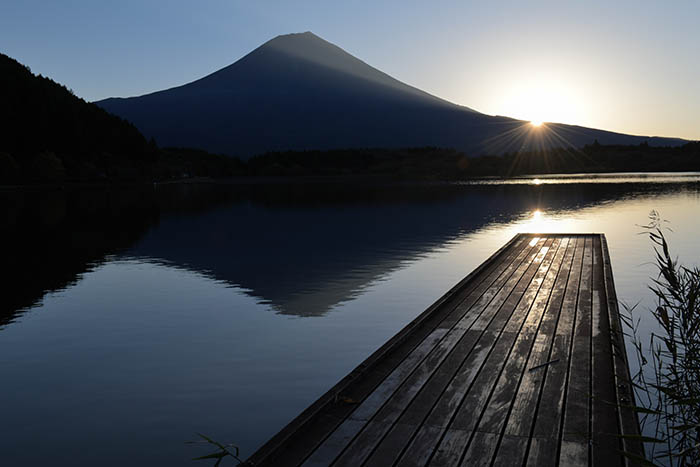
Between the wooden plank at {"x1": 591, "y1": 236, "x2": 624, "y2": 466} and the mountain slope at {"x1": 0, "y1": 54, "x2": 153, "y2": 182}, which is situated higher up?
the mountain slope at {"x1": 0, "y1": 54, "x2": 153, "y2": 182}

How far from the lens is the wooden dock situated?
391cm

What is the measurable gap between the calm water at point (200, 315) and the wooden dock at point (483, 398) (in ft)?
4.56

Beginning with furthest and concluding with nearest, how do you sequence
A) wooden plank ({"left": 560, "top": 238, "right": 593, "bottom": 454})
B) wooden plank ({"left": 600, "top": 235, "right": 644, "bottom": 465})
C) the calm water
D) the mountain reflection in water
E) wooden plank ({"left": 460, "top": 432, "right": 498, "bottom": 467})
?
the mountain reflection in water → the calm water → wooden plank ({"left": 560, "top": 238, "right": 593, "bottom": 454}) → wooden plank ({"left": 600, "top": 235, "right": 644, "bottom": 465}) → wooden plank ({"left": 460, "top": 432, "right": 498, "bottom": 467})

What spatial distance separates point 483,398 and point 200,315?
722cm

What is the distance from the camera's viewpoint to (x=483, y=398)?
485cm

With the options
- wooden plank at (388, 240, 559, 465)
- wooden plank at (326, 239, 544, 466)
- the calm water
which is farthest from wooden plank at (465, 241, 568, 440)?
the calm water

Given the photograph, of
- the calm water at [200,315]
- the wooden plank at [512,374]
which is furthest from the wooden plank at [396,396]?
the calm water at [200,315]

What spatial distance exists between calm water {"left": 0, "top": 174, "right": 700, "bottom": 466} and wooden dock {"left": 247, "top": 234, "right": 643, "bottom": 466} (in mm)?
1391

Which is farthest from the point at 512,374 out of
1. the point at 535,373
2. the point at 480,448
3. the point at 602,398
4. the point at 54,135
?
the point at 54,135

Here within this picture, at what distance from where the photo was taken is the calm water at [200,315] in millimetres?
6000

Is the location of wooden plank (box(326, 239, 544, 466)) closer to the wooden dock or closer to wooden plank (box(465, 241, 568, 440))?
the wooden dock

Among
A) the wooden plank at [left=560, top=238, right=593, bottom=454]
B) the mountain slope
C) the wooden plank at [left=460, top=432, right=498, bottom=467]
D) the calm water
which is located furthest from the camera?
the mountain slope

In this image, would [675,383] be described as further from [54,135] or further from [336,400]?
[54,135]

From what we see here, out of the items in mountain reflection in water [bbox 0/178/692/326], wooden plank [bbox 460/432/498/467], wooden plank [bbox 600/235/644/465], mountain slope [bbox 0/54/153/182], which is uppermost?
mountain slope [bbox 0/54/153/182]
